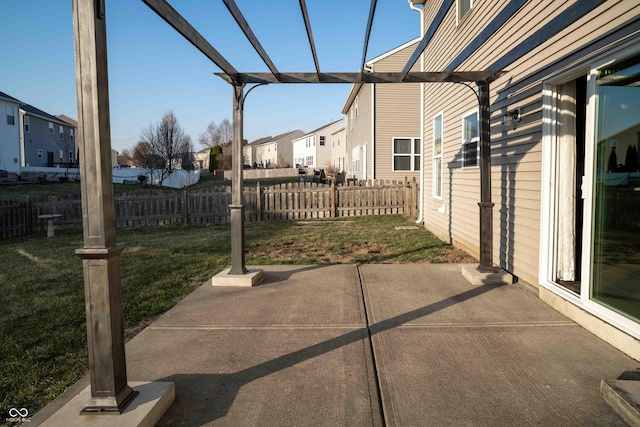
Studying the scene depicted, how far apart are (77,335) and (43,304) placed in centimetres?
137

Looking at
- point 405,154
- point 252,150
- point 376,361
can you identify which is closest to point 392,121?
point 405,154

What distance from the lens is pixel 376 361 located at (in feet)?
10.8

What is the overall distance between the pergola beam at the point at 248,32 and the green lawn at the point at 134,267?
120 inches

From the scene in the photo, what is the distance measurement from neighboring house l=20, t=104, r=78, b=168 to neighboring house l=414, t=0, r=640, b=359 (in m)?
35.9

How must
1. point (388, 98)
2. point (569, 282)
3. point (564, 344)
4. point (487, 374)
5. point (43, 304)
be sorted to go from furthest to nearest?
point (388, 98) → point (43, 304) → point (569, 282) → point (564, 344) → point (487, 374)

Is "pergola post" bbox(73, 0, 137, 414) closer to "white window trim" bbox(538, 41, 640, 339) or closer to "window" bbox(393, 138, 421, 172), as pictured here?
"white window trim" bbox(538, 41, 640, 339)

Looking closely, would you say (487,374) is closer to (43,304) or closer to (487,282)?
(487,282)

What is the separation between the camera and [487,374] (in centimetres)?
304

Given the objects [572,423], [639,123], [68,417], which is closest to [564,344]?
[572,423]

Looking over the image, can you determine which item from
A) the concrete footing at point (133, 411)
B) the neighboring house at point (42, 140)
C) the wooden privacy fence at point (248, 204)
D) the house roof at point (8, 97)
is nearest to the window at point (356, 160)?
the wooden privacy fence at point (248, 204)

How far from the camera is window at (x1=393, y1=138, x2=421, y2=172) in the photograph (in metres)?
18.2

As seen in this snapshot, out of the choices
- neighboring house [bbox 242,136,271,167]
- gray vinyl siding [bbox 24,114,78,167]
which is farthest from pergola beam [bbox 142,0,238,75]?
neighboring house [bbox 242,136,271,167]

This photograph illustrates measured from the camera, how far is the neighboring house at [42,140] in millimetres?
34125

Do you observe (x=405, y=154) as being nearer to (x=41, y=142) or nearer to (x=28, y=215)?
(x=28, y=215)
